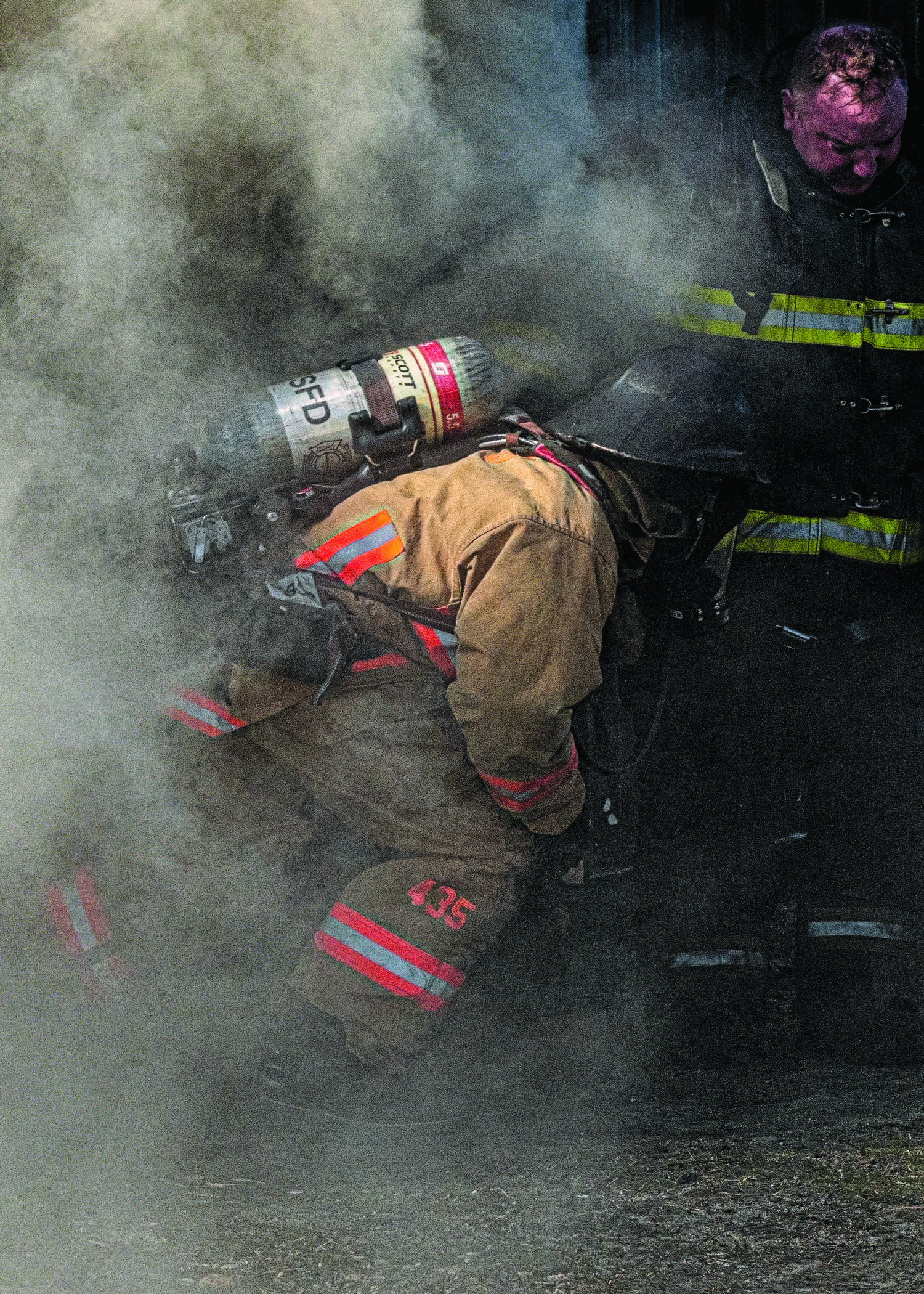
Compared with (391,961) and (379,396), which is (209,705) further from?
(379,396)

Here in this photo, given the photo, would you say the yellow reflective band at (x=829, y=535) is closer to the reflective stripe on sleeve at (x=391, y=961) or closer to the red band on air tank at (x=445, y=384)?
the red band on air tank at (x=445, y=384)

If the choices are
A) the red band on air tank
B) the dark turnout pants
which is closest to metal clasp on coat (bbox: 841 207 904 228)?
the dark turnout pants

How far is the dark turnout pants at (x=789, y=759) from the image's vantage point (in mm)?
3961

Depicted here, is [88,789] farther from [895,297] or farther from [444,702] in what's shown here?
[895,297]

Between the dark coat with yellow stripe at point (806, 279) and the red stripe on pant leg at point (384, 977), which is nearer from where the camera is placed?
the red stripe on pant leg at point (384, 977)

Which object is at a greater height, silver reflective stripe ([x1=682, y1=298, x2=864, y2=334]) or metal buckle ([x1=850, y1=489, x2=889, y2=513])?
silver reflective stripe ([x1=682, y1=298, x2=864, y2=334])

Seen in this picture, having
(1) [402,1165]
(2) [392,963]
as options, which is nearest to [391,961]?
(2) [392,963]

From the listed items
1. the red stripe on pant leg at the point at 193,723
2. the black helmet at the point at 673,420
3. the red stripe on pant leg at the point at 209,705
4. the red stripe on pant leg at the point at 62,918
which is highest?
the black helmet at the point at 673,420

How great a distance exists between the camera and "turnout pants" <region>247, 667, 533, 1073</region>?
3.24m

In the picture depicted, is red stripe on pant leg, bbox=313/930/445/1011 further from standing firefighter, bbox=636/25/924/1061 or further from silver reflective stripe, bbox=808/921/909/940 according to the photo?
silver reflective stripe, bbox=808/921/909/940

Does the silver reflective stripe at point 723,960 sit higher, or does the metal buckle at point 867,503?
the metal buckle at point 867,503

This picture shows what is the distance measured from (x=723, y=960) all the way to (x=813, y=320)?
2209mm

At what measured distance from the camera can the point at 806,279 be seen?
11.8 feet

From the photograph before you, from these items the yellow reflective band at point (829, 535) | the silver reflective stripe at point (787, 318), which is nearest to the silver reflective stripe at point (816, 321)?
the silver reflective stripe at point (787, 318)
